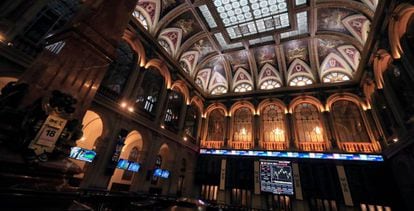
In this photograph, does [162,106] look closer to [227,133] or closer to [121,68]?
[121,68]

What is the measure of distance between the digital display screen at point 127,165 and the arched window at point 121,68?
12.2 ft

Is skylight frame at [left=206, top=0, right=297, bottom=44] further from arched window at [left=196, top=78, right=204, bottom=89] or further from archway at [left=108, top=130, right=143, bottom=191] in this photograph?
archway at [left=108, top=130, right=143, bottom=191]

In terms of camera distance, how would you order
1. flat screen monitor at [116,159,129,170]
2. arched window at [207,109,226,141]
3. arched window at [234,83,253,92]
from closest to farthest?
flat screen monitor at [116,159,129,170] → arched window at [207,109,226,141] → arched window at [234,83,253,92]

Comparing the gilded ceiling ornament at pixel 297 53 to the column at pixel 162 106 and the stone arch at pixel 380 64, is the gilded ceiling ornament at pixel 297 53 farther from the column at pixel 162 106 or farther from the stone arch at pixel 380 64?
the column at pixel 162 106

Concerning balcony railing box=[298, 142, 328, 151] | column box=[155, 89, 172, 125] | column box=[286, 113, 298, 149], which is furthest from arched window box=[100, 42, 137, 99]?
balcony railing box=[298, 142, 328, 151]

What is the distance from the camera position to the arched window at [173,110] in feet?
45.4

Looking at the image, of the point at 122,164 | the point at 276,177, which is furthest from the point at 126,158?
the point at 276,177

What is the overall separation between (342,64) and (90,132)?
21320 millimetres

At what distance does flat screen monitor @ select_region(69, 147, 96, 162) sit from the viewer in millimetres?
7596

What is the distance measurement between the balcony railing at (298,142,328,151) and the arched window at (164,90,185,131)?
34.2 ft

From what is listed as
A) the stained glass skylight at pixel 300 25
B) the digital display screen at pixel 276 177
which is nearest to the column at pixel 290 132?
the digital display screen at pixel 276 177

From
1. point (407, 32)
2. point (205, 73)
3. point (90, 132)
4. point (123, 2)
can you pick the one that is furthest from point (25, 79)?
point (205, 73)

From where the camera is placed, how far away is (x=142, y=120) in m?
11.0

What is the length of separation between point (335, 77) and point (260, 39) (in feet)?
24.8
